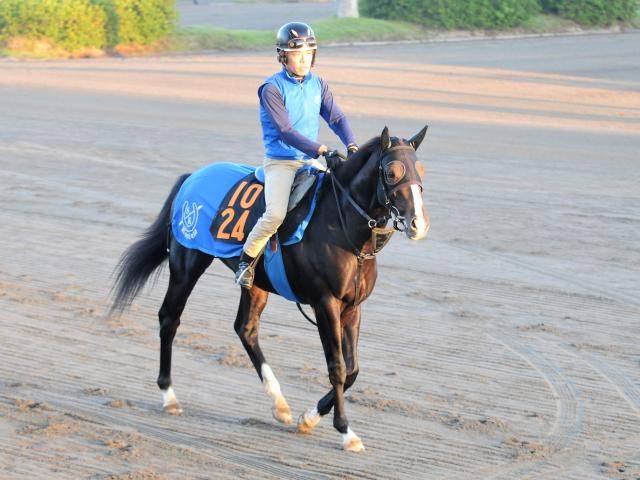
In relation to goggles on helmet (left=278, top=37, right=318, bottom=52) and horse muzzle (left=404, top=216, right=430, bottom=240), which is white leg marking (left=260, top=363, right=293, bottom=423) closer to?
horse muzzle (left=404, top=216, right=430, bottom=240)

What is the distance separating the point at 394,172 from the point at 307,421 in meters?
1.74

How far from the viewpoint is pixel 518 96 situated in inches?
997

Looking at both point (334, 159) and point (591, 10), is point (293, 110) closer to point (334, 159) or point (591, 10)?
point (334, 159)

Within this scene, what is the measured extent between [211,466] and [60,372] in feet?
7.03

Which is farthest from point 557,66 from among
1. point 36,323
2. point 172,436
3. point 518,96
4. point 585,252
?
point 172,436

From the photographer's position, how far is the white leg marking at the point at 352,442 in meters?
6.79

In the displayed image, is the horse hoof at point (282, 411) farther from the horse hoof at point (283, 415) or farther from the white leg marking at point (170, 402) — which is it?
the white leg marking at point (170, 402)

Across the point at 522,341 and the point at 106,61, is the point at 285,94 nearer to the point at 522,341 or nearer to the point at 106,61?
the point at 522,341

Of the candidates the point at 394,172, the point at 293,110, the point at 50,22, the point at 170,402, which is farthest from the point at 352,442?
the point at 50,22

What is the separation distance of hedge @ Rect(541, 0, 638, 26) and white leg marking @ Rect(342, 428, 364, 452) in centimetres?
3649

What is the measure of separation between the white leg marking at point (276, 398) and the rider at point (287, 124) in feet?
1.92

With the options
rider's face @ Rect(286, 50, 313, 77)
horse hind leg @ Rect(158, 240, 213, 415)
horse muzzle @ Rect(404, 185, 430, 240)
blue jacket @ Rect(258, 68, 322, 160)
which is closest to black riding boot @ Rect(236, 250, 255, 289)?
horse hind leg @ Rect(158, 240, 213, 415)

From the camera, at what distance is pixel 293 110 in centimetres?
723

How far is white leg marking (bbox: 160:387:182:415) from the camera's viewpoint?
7511 millimetres
